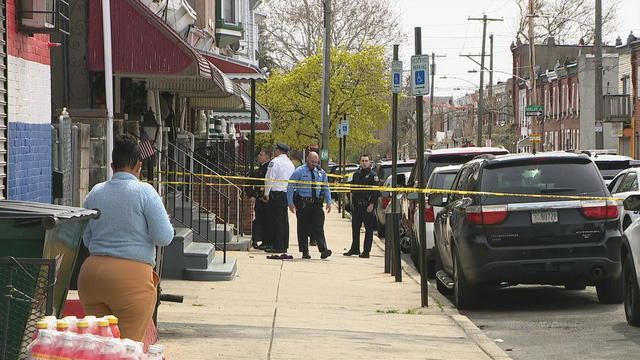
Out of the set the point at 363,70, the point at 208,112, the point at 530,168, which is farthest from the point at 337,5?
the point at 530,168

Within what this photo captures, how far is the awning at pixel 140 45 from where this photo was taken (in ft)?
47.0

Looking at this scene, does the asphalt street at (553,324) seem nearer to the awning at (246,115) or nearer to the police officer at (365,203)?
the police officer at (365,203)

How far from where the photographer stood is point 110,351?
4918mm

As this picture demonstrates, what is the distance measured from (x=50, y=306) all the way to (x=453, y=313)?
26.6 feet

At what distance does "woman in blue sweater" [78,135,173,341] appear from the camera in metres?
7.36

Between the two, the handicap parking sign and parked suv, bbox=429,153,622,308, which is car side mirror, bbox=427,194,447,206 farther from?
parked suv, bbox=429,153,622,308

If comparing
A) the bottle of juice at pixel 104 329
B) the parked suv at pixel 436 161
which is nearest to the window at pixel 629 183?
the parked suv at pixel 436 161

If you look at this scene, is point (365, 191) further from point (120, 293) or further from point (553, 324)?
point (120, 293)

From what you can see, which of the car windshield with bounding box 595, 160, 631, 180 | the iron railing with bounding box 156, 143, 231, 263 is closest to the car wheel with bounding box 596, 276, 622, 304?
the iron railing with bounding box 156, 143, 231, 263

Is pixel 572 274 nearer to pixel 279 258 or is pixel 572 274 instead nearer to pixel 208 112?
pixel 279 258

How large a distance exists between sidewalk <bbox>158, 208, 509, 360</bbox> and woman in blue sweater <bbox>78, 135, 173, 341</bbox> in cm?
205

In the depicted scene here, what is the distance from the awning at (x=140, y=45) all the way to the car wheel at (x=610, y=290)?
512 cm

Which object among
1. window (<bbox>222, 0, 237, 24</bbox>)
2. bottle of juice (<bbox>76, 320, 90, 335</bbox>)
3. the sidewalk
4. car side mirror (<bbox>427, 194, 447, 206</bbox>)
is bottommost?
the sidewalk

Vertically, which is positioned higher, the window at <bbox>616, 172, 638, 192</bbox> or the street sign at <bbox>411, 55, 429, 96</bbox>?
the street sign at <bbox>411, 55, 429, 96</bbox>
